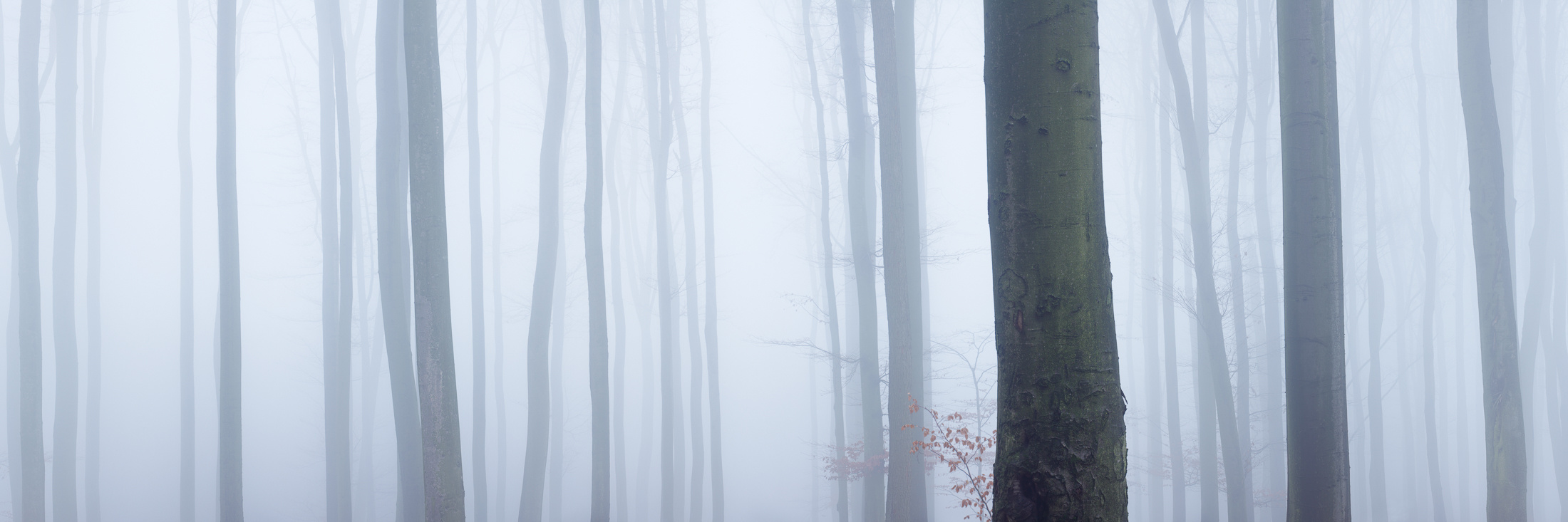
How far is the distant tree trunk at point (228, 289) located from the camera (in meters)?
9.14

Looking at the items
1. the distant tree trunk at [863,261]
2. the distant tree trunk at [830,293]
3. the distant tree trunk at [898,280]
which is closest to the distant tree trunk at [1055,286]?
the distant tree trunk at [898,280]

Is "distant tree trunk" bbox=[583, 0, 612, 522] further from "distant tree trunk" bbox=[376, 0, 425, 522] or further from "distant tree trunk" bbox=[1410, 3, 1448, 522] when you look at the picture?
"distant tree trunk" bbox=[1410, 3, 1448, 522]

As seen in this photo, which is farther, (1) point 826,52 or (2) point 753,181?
(2) point 753,181

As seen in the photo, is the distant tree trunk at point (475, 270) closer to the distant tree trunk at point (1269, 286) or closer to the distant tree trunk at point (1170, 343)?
the distant tree trunk at point (1170, 343)

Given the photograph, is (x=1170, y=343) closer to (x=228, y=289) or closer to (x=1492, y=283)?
(x=1492, y=283)

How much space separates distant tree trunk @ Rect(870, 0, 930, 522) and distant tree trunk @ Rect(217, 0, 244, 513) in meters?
7.44

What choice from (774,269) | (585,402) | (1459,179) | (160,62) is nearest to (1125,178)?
(1459,179)

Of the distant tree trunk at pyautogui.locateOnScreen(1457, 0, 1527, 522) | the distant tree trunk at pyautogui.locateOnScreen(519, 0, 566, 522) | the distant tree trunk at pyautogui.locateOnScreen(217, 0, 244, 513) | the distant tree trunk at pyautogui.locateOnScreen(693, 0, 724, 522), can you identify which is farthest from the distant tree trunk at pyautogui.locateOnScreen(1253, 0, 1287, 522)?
the distant tree trunk at pyautogui.locateOnScreen(217, 0, 244, 513)

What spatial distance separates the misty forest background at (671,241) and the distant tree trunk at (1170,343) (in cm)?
11

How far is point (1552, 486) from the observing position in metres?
26.0

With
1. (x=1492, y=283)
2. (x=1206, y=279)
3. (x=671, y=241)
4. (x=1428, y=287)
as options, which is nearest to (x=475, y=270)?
(x=671, y=241)

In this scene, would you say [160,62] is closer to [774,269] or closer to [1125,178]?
[774,269]

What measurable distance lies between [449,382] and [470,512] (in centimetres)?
1403

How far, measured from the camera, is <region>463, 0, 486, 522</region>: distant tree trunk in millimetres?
14406
